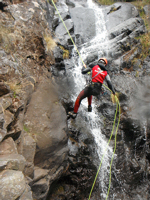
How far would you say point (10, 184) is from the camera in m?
2.09

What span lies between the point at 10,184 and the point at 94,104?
563 centimetres

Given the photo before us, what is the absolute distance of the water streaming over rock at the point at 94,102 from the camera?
5.64 metres

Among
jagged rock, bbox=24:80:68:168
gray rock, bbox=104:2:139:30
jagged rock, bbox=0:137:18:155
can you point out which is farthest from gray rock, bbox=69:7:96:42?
jagged rock, bbox=0:137:18:155

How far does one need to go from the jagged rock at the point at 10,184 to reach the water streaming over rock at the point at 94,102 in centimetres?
393

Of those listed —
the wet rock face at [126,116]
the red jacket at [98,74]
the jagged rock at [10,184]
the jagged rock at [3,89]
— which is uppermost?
the jagged rock at [3,89]

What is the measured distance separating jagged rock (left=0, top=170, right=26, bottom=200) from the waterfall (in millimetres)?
3925

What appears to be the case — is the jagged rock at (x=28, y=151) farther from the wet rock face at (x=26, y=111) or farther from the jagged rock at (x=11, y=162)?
the jagged rock at (x=11, y=162)

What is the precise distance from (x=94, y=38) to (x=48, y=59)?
17.3ft

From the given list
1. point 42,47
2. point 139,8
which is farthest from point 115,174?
point 139,8

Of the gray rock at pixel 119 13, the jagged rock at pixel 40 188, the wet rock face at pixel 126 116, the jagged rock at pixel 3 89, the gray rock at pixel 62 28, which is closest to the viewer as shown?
the jagged rock at pixel 3 89

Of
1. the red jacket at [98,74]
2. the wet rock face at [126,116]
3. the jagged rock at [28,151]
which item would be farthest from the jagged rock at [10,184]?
the red jacket at [98,74]

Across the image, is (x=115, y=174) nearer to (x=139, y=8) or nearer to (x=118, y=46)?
(x=118, y=46)

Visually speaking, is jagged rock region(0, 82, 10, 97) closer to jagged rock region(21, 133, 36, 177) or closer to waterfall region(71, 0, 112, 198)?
→ jagged rock region(21, 133, 36, 177)

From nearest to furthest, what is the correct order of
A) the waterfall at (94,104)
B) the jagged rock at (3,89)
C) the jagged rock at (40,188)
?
the jagged rock at (3,89) → the jagged rock at (40,188) → the waterfall at (94,104)
